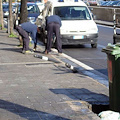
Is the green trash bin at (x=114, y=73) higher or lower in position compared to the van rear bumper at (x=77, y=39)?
higher

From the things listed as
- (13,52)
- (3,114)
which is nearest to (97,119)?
(3,114)

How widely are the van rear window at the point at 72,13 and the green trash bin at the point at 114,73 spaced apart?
11366 mm

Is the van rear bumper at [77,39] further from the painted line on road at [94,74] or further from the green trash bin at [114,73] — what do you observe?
the green trash bin at [114,73]

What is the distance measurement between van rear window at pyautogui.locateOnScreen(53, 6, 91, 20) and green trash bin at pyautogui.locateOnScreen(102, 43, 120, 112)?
37.3 ft

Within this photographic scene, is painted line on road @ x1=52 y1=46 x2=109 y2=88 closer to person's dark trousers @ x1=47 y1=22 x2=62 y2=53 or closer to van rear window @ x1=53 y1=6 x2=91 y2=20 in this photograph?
person's dark trousers @ x1=47 y1=22 x2=62 y2=53

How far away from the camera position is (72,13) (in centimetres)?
1841

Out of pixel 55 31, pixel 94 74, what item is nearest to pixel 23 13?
pixel 55 31

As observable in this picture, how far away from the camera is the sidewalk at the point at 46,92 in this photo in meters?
6.82

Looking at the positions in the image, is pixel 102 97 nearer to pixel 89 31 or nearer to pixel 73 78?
pixel 73 78

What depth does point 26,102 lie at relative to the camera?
7566mm

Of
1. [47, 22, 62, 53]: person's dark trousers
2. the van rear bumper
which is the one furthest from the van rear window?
[47, 22, 62, 53]: person's dark trousers

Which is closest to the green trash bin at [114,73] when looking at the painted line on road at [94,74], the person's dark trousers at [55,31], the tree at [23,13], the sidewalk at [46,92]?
the sidewalk at [46,92]

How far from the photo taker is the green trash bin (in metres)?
6.70

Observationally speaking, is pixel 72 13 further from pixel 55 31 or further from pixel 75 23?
pixel 55 31
